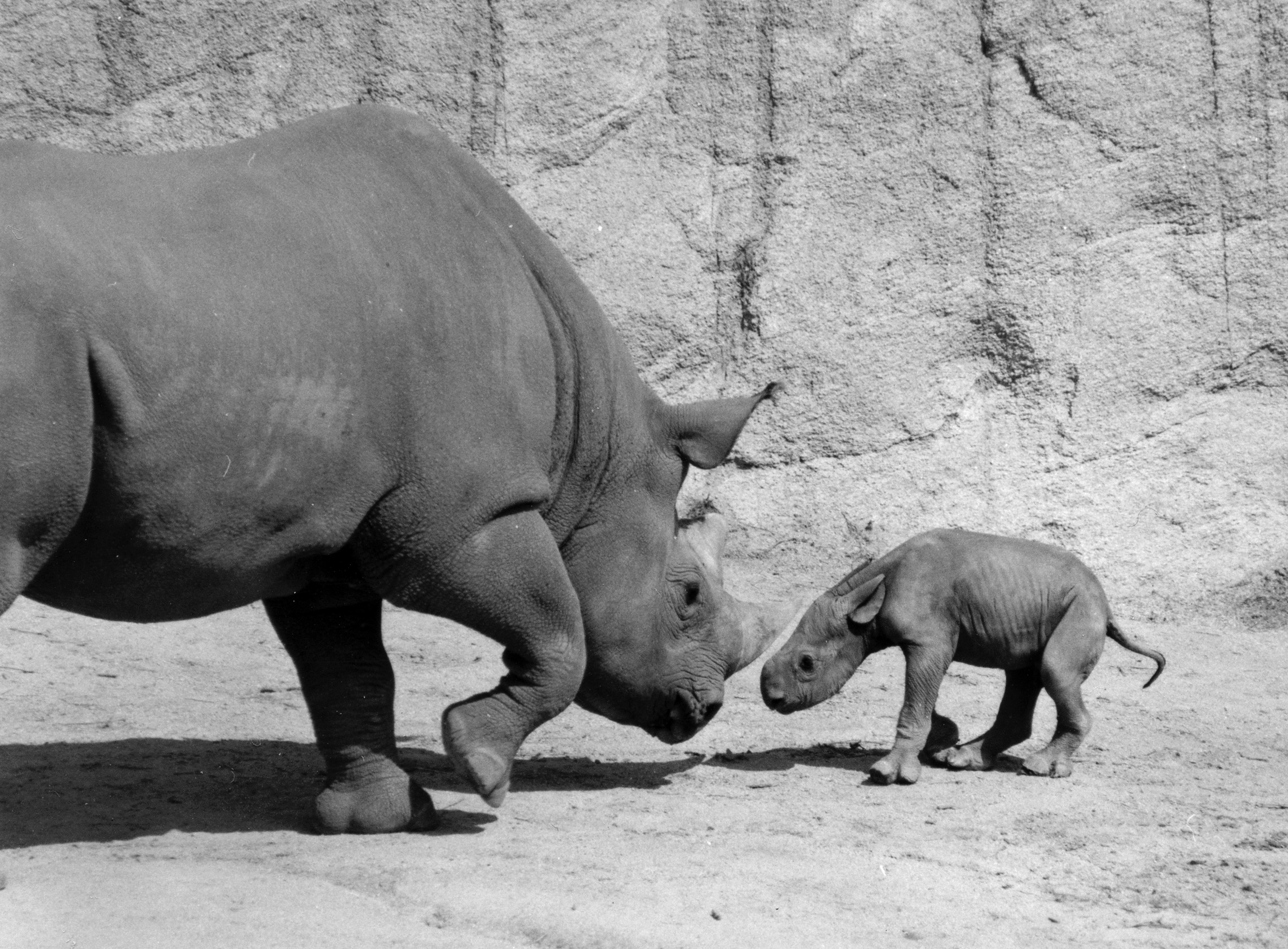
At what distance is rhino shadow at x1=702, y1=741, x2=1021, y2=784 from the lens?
20.0 ft

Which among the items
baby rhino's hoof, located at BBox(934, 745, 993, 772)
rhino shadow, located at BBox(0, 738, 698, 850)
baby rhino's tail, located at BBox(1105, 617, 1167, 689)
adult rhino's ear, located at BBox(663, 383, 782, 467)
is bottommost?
rhino shadow, located at BBox(0, 738, 698, 850)

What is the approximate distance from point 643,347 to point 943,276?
1.64 meters

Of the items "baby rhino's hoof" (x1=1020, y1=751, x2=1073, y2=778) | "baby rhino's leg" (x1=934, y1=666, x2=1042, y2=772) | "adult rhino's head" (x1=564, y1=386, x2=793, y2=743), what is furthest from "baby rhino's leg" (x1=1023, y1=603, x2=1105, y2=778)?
"adult rhino's head" (x1=564, y1=386, x2=793, y2=743)

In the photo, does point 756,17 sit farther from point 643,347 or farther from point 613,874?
point 613,874

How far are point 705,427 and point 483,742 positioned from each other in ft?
4.52

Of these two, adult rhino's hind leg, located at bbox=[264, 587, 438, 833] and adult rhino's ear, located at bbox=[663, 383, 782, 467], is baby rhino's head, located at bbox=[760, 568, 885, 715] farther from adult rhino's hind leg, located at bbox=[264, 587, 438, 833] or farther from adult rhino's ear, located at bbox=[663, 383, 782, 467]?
adult rhino's hind leg, located at bbox=[264, 587, 438, 833]

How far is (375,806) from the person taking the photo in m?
5.10

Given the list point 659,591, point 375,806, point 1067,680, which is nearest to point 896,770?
point 1067,680

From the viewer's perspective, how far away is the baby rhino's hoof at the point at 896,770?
5.74 m

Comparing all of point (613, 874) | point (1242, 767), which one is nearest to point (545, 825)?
point (613, 874)

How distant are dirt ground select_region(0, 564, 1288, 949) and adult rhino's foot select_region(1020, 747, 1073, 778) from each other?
54mm

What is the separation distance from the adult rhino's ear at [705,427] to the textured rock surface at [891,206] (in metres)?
3.10

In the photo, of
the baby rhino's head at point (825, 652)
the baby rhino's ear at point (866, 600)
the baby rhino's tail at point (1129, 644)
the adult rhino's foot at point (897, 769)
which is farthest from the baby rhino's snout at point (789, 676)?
the baby rhino's tail at point (1129, 644)

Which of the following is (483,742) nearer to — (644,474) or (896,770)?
(644,474)
